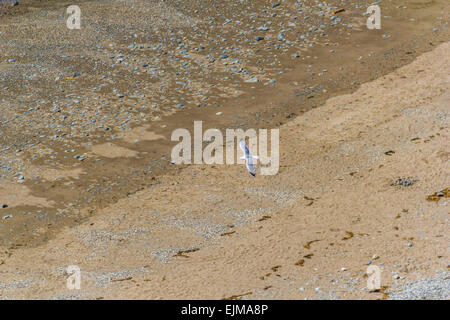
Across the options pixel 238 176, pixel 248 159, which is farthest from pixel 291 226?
pixel 238 176

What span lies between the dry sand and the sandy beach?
4 centimetres

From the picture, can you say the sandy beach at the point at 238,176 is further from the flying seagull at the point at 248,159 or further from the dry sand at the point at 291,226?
the flying seagull at the point at 248,159

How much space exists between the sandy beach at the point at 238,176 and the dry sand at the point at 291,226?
39 millimetres

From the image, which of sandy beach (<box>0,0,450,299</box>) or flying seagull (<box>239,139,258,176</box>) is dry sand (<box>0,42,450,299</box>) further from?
flying seagull (<box>239,139,258,176</box>)

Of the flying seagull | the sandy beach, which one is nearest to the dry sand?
the sandy beach

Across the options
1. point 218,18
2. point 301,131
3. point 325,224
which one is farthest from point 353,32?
point 325,224

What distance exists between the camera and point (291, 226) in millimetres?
11727

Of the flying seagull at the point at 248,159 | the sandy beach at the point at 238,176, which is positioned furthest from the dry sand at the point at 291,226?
the flying seagull at the point at 248,159

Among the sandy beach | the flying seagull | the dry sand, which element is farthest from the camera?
the flying seagull

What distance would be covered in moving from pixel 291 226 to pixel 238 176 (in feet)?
9.35

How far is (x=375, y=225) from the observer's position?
1127 cm

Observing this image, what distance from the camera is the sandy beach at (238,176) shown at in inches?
409

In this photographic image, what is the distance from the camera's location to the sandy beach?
10398 mm

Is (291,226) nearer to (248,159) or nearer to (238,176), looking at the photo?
(248,159)
